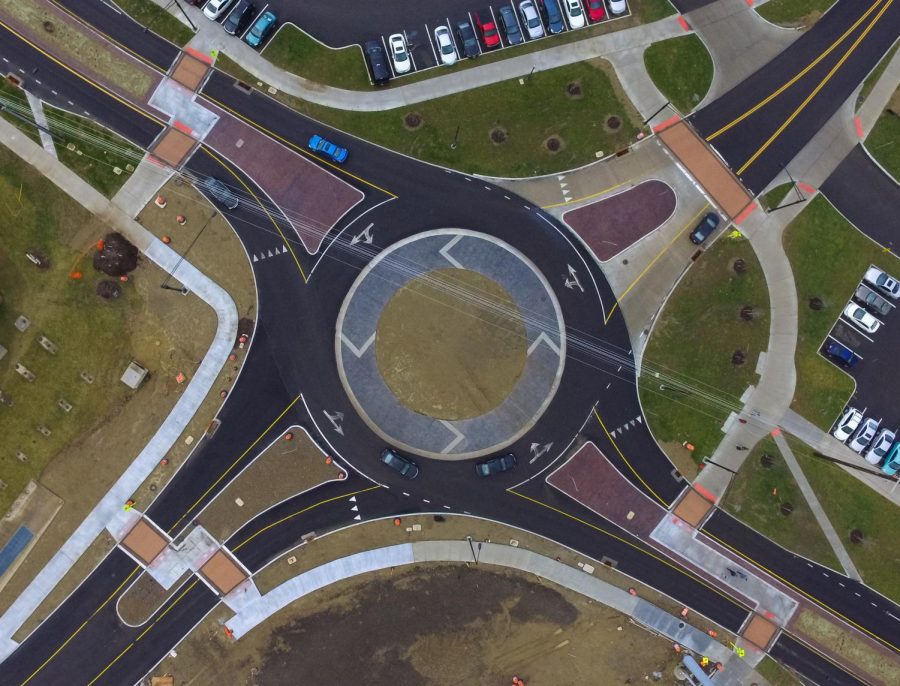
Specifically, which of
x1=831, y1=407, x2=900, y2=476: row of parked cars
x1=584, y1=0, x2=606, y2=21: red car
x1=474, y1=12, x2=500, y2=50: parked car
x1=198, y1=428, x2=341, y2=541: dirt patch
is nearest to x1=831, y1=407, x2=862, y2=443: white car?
x1=831, y1=407, x2=900, y2=476: row of parked cars

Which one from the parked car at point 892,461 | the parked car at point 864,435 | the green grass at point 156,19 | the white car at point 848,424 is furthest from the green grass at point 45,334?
the parked car at point 892,461

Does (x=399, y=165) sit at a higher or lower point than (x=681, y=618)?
higher

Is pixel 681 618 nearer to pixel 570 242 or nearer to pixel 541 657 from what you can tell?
pixel 541 657

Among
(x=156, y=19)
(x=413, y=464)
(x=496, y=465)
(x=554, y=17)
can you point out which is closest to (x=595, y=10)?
(x=554, y=17)

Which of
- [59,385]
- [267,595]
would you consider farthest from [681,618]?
[59,385]

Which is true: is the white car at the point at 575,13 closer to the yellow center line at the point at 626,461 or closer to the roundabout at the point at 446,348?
the roundabout at the point at 446,348

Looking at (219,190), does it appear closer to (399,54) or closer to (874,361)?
(399,54)
